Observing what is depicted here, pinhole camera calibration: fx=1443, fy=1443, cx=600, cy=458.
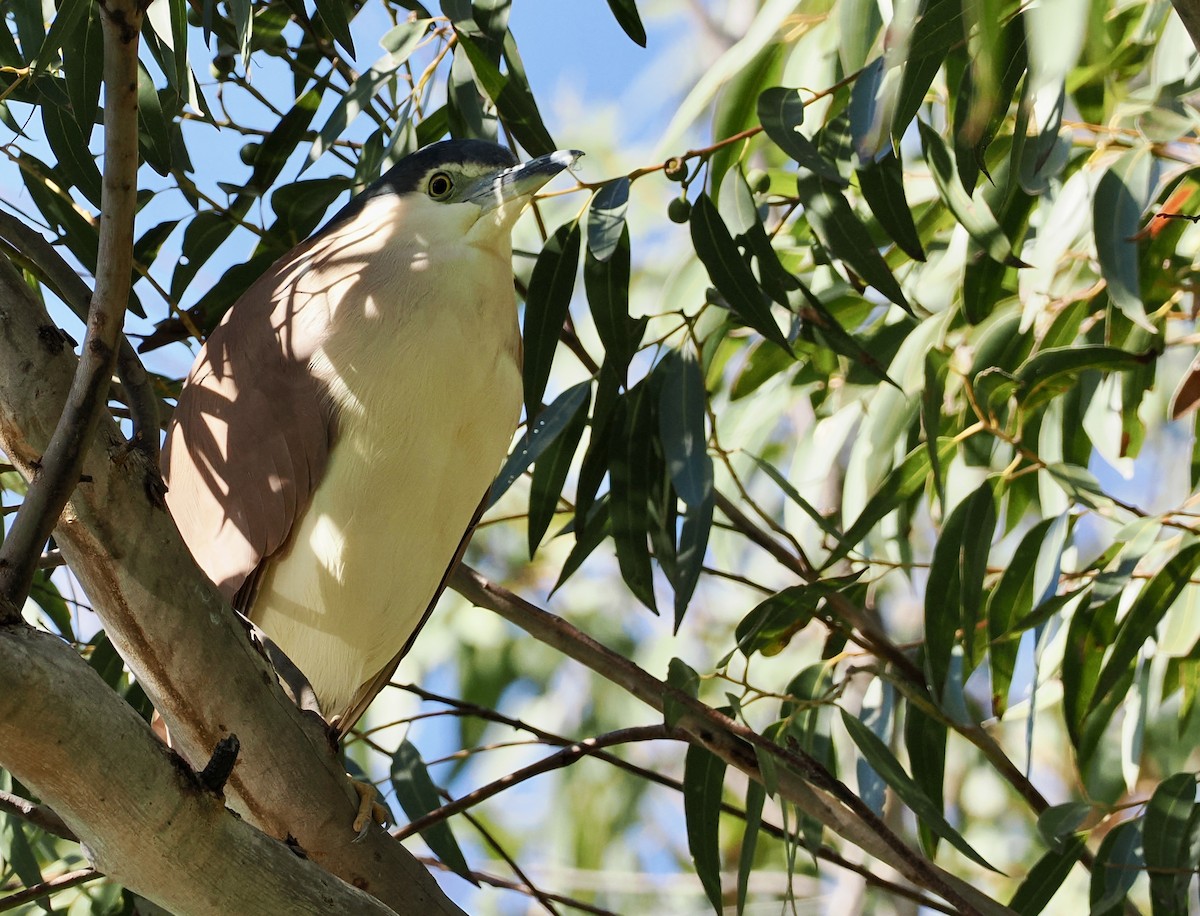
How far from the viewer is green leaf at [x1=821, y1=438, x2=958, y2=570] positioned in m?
1.89

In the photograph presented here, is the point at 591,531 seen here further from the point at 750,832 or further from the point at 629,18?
the point at 629,18

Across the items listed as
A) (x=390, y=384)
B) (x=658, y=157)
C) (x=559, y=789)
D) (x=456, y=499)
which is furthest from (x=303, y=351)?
(x=559, y=789)

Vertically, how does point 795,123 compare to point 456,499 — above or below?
above

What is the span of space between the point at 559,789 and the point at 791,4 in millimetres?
3425

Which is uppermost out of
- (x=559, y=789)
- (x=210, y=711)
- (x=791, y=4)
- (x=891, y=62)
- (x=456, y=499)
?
(x=559, y=789)

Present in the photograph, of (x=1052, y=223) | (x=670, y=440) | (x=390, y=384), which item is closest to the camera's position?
(x=390, y=384)

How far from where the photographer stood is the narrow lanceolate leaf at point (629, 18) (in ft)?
5.33

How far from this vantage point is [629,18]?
1.63 meters

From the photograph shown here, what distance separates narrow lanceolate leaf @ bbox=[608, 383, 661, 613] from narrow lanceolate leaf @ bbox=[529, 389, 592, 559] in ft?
0.20

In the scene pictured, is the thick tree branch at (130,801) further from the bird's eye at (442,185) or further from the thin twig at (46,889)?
the bird's eye at (442,185)

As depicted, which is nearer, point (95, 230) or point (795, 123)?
point (795, 123)

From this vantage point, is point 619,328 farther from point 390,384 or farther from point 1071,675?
point 1071,675

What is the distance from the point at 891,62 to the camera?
4.37ft

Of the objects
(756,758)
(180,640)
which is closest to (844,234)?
(756,758)
